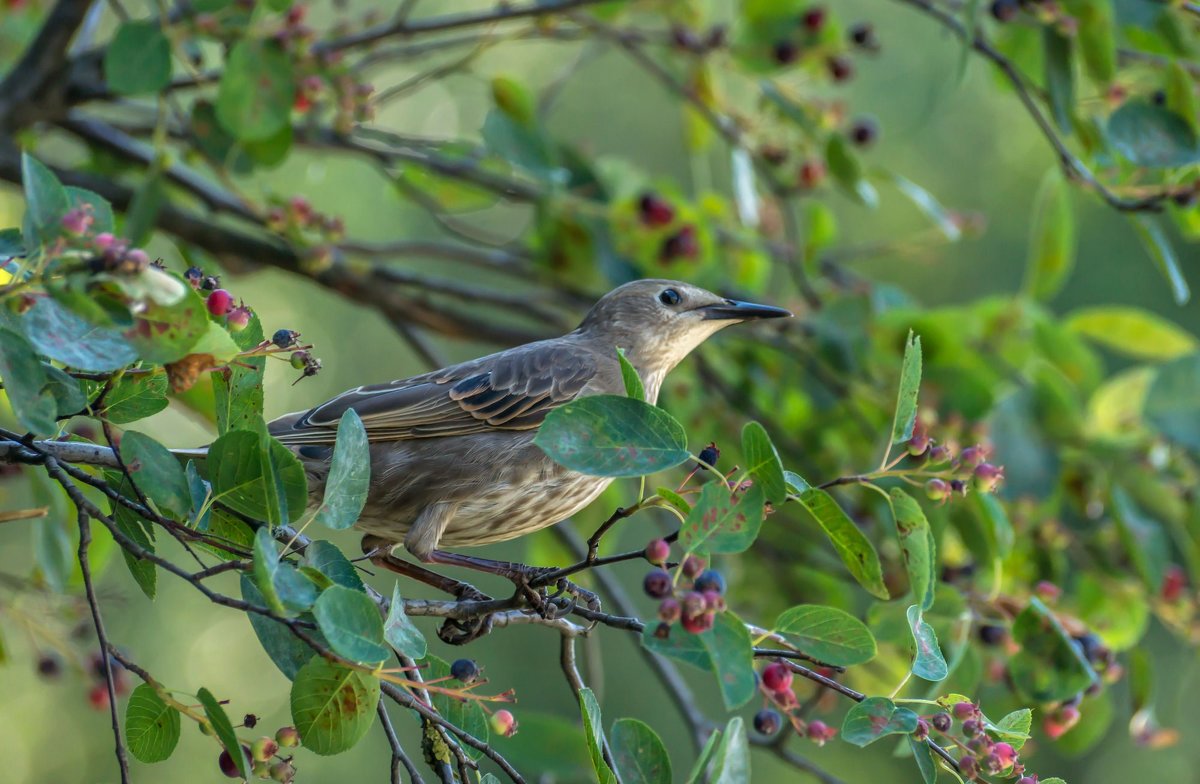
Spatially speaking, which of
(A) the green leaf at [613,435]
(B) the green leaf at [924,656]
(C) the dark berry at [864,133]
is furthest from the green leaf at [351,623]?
(C) the dark berry at [864,133]

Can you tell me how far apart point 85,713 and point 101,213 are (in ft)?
25.8

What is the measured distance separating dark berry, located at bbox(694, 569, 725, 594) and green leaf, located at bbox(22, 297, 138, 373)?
2.79 feet

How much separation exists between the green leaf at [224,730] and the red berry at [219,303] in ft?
1.92

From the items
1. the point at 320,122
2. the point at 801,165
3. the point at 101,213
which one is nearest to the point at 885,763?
the point at 801,165

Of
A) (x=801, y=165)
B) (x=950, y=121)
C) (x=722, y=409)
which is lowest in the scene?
(x=950, y=121)

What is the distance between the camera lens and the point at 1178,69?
127 inches

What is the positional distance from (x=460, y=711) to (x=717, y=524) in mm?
733

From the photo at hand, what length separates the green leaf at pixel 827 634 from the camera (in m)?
1.93

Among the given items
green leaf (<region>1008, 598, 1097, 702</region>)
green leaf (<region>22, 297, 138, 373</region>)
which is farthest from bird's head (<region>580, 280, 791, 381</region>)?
green leaf (<region>22, 297, 138, 373</region>)

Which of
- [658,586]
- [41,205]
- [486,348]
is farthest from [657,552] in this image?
[486,348]

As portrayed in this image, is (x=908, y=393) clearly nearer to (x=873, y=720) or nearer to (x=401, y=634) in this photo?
(x=873, y=720)

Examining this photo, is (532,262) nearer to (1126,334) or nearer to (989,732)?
(1126,334)

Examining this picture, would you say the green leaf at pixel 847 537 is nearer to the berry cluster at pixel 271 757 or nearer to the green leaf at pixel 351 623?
the green leaf at pixel 351 623

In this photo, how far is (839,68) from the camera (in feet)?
14.5
